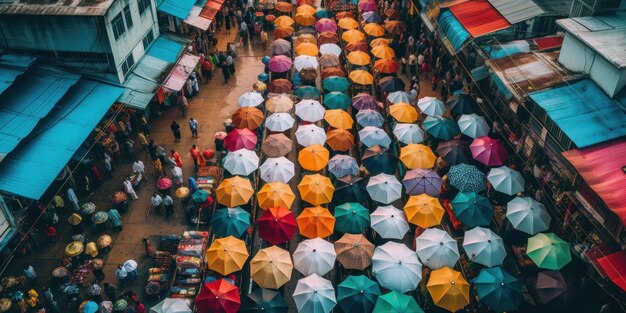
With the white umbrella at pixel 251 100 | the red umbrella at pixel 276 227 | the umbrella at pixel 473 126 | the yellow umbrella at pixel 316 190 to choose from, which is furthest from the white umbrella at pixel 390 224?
the white umbrella at pixel 251 100

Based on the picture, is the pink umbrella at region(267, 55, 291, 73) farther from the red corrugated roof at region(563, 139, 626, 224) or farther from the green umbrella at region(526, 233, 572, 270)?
the green umbrella at region(526, 233, 572, 270)

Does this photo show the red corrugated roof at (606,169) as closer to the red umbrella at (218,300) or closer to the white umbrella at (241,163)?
the white umbrella at (241,163)

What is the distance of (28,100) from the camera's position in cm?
1981

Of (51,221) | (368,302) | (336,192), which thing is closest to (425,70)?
(336,192)

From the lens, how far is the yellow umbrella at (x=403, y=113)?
23292 mm

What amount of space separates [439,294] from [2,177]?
14703 millimetres

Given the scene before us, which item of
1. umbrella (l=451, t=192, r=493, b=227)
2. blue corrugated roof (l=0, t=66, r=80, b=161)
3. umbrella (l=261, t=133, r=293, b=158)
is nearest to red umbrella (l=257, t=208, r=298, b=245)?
umbrella (l=261, t=133, r=293, b=158)

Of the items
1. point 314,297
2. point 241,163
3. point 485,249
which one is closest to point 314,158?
point 241,163

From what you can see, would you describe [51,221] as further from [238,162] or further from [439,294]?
[439,294]

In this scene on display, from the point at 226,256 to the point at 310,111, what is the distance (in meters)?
8.74

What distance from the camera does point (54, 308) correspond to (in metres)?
17.4

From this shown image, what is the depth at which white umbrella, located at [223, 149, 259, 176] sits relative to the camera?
20.5 m

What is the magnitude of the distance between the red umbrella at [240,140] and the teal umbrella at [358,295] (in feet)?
27.2

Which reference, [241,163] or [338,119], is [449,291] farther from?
[338,119]
